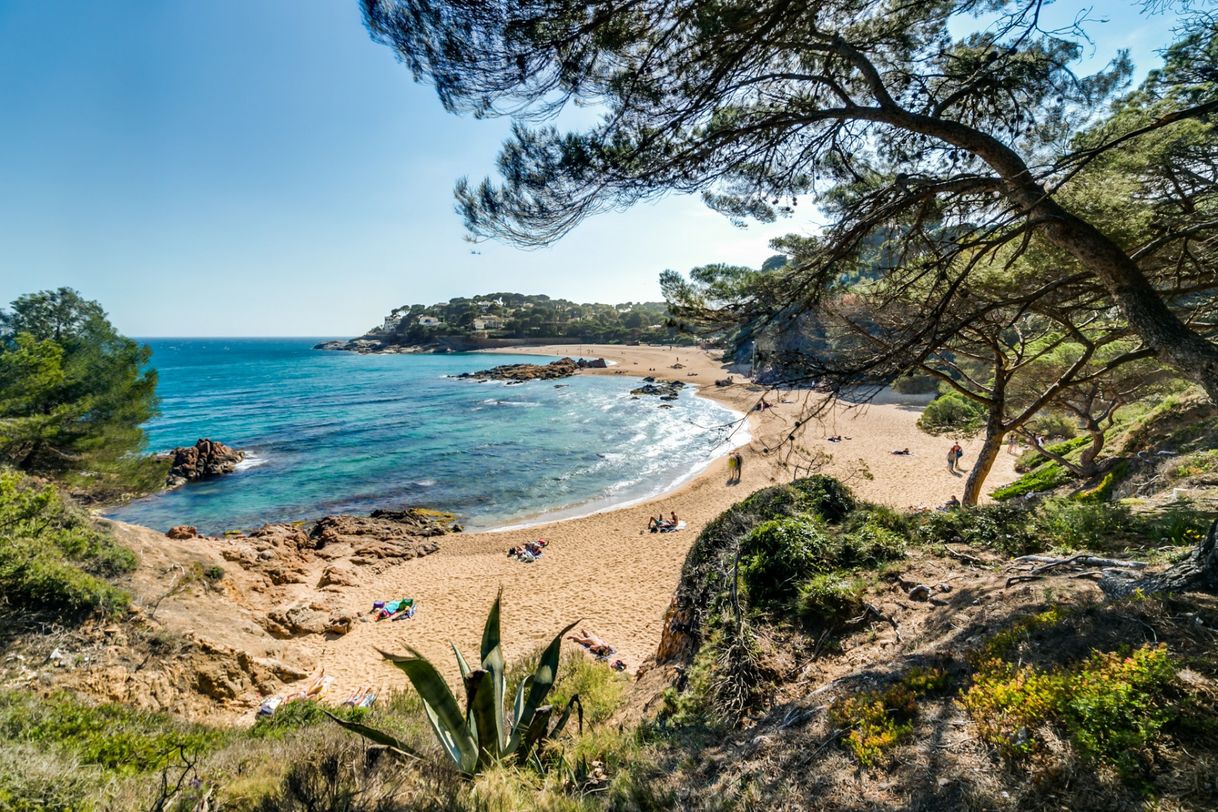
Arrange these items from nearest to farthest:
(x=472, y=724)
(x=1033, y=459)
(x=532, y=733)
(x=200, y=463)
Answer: (x=472, y=724)
(x=532, y=733)
(x=1033, y=459)
(x=200, y=463)

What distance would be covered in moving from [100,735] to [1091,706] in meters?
6.63

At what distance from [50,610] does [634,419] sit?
28452 millimetres

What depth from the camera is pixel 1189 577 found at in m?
2.84

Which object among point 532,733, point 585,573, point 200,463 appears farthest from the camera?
point 200,463

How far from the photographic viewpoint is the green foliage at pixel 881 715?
254 centimetres

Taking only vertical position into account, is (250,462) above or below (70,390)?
below

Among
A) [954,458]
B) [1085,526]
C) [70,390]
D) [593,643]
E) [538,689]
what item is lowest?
[593,643]

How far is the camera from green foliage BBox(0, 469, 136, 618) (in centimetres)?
595

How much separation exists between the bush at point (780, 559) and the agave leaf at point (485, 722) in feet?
8.61

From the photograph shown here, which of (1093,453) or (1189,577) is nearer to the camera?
(1189,577)

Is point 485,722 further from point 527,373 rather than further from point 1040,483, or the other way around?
point 527,373

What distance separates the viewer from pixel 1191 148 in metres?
5.44

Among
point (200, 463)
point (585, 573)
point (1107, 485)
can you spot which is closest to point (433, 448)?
point (200, 463)

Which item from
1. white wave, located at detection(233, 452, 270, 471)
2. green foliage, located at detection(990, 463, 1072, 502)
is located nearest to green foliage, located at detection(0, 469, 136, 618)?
white wave, located at detection(233, 452, 270, 471)
